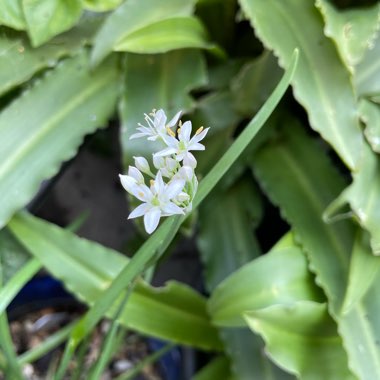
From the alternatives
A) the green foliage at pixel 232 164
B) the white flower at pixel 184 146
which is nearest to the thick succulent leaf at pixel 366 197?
the green foliage at pixel 232 164

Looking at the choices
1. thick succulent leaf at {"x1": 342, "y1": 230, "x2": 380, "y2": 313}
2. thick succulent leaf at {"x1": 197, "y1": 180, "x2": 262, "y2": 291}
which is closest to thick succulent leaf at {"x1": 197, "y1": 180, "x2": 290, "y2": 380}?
thick succulent leaf at {"x1": 197, "y1": 180, "x2": 262, "y2": 291}

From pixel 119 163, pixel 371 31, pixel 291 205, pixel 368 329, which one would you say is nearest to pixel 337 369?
pixel 368 329

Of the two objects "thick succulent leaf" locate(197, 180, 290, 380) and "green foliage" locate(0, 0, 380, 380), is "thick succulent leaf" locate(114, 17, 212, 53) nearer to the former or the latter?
"green foliage" locate(0, 0, 380, 380)

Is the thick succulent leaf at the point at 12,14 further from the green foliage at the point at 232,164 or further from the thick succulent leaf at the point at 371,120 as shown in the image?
the thick succulent leaf at the point at 371,120

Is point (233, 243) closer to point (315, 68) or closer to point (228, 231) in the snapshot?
point (228, 231)

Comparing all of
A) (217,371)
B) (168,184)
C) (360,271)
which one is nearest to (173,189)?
(168,184)

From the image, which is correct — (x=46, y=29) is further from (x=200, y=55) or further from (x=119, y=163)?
(x=119, y=163)
